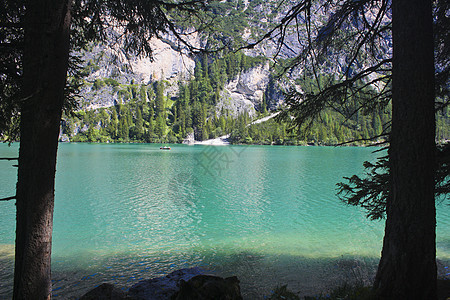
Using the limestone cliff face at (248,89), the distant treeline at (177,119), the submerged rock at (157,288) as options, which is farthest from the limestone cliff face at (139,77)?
the submerged rock at (157,288)

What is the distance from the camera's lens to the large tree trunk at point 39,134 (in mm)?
3227

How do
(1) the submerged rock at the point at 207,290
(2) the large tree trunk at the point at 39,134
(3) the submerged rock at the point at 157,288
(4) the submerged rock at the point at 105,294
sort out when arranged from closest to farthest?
(2) the large tree trunk at the point at 39,134 < (1) the submerged rock at the point at 207,290 < (4) the submerged rock at the point at 105,294 < (3) the submerged rock at the point at 157,288

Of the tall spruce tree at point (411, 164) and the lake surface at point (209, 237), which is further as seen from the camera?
the lake surface at point (209, 237)

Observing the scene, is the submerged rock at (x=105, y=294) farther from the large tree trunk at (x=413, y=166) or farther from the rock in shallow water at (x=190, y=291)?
the large tree trunk at (x=413, y=166)

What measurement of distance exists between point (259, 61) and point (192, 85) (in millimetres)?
47482

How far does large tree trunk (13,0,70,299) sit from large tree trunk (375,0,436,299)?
3.86 metres

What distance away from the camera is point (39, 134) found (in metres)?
3.24

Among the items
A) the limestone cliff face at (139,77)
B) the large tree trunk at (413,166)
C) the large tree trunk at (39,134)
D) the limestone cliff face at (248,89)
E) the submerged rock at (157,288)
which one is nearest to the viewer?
the large tree trunk at (413,166)

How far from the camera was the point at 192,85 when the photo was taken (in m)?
169

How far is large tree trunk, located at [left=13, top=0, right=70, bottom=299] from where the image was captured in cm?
323

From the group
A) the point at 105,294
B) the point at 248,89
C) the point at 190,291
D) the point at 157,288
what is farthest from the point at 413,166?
the point at 248,89

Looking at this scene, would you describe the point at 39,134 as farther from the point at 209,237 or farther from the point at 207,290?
the point at 209,237

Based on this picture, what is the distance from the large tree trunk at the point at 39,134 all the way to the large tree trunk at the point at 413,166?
12.7ft

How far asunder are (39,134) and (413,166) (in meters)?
4.08
